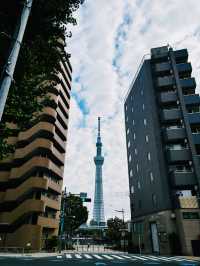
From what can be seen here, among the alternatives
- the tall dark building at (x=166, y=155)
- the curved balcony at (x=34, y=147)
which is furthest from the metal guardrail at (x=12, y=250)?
the tall dark building at (x=166, y=155)

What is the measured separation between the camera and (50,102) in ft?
29.1

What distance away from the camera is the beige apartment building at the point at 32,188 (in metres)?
25.9

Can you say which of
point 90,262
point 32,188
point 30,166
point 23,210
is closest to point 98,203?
point 30,166

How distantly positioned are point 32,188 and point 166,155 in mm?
17510

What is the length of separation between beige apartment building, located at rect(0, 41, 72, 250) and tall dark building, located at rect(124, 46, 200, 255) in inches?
502

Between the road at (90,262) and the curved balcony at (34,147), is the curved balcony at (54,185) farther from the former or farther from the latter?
the road at (90,262)

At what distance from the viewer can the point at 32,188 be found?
89.7 ft

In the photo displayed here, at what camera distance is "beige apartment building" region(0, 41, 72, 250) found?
25.9 meters

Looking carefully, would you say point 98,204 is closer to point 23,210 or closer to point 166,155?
point 23,210

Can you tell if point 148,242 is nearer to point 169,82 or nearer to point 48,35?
point 169,82

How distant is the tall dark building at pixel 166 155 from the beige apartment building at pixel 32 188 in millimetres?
12761

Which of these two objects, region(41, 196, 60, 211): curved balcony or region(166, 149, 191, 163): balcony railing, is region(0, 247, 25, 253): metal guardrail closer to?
region(41, 196, 60, 211): curved balcony

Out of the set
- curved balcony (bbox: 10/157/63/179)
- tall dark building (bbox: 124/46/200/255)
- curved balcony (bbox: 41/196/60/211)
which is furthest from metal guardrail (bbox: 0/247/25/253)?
tall dark building (bbox: 124/46/200/255)

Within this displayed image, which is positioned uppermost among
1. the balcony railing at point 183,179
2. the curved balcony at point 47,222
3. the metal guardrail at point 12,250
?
the balcony railing at point 183,179
